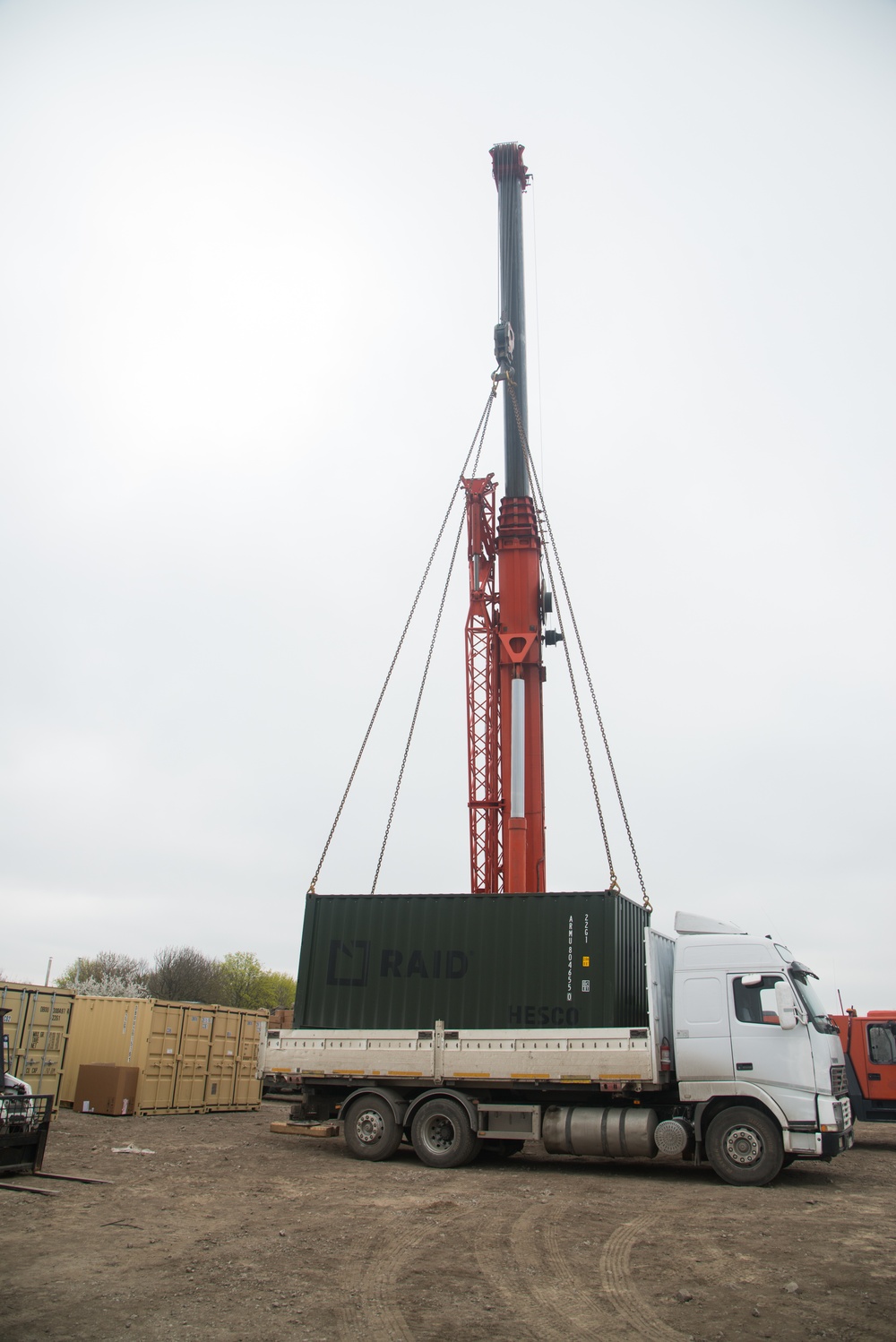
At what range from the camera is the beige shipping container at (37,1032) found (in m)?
18.2

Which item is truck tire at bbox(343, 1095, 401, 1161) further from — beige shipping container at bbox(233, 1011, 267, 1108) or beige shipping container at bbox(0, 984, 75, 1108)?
beige shipping container at bbox(233, 1011, 267, 1108)

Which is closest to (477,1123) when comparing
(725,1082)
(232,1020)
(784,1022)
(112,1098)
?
(725,1082)

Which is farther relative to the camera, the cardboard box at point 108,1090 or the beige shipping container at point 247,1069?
the beige shipping container at point 247,1069

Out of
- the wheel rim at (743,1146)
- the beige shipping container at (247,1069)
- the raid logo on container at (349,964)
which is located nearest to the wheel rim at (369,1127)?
the raid logo on container at (349,964)

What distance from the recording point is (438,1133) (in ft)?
43.8

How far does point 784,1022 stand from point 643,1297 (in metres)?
5.47

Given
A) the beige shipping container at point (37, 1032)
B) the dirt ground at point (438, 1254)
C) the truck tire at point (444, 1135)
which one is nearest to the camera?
the dirt ground at point (438, 1254)

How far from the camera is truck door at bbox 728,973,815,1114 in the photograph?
11781 mm

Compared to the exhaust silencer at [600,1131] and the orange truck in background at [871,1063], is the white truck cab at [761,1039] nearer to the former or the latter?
the exhaust silencer at [600,1131]

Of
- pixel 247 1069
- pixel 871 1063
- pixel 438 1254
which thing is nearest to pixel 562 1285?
pixel 438 1254

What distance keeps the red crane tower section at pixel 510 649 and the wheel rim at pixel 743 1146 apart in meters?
6.77

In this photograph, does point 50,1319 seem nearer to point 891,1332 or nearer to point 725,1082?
point 891,1332

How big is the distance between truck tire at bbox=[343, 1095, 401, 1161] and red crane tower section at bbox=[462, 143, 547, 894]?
5537mm

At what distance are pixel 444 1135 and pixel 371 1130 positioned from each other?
108 cm
